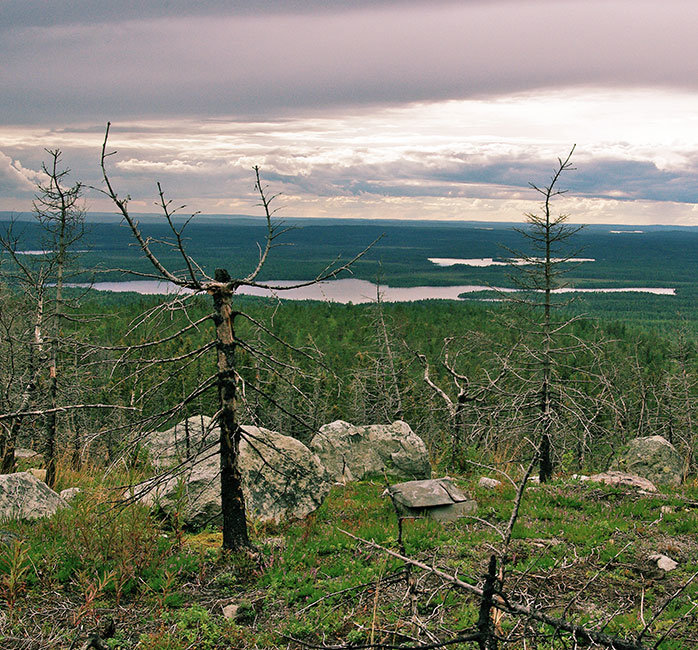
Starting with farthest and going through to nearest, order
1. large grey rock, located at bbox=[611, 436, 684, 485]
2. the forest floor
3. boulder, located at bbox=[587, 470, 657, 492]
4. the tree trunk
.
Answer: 1. large grey rock, located at bbox=[611, 436, 684, 485]
2. boulder, located at bbox=[587, 470, 657, 492]
3. the tree trunk
4. the forest floor

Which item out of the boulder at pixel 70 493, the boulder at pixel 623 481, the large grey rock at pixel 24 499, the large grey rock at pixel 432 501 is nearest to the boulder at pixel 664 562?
the large grey rock at pixel 432 501

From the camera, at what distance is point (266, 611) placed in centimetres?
642

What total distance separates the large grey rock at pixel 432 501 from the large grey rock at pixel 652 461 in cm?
733

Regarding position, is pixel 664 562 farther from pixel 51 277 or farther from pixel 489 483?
pixel 51 277

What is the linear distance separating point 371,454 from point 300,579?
28.1ft

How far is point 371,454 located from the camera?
15547 millimetres

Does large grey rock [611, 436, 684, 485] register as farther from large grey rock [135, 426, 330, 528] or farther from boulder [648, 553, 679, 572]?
large grey rock [135, 426, 330, 528]

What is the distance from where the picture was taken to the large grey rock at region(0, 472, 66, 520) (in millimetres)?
8188

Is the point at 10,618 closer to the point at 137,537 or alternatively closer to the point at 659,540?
the point at 137,537

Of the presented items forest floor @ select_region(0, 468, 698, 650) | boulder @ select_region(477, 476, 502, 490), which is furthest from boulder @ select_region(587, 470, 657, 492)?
boulder @ select_region(477, 476, 502, 490)

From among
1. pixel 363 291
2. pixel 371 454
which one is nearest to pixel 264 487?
pixel 371 454

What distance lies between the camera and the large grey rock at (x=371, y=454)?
15.1 metres

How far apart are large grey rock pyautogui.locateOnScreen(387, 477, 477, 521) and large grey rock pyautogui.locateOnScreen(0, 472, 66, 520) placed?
211 inches

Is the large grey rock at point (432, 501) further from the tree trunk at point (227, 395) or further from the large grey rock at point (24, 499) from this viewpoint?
the large grey rock at point (24, 499)
